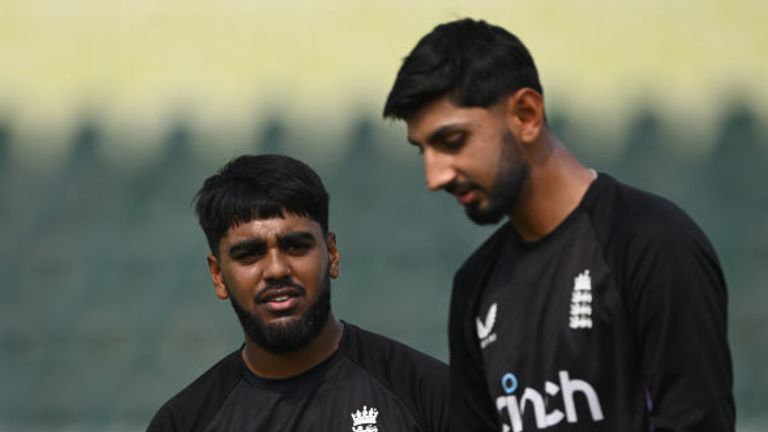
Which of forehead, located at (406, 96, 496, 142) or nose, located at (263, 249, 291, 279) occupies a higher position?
forehead, located at (406, 96, 496, 142)

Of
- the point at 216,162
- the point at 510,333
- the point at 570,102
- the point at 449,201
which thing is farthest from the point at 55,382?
the point at 510,333

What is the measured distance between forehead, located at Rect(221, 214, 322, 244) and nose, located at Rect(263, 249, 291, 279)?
50 mm

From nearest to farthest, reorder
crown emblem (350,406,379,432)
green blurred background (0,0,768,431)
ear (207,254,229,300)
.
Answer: crown emblem (350,406,379,432), ear (207,254,229,300), green blurred background (0,0,768,431)

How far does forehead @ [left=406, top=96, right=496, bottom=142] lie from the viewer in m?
3.78

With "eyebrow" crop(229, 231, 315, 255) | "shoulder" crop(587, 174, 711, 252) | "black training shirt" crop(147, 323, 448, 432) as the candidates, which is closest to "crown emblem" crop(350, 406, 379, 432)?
"black training shirt" crop(147, 323, 448, 432)

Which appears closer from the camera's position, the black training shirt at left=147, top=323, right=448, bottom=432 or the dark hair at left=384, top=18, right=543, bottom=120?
the dark hair at left=384, top=18, right=543, bottom=120

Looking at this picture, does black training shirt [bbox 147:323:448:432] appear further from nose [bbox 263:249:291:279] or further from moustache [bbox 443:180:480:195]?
moustache [bbox 443:180:480:195]

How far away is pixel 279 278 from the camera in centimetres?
485

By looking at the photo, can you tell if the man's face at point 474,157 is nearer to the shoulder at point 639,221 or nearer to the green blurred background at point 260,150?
the shoulder at point 639,221

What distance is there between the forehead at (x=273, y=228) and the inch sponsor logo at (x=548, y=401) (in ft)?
3.78

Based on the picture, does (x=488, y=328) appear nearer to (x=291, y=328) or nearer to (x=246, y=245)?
(x=291, y=328)

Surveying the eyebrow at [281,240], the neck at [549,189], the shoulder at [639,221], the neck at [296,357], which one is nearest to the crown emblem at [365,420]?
the neck at [296,357]

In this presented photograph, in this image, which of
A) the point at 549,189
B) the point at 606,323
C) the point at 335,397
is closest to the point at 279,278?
the point at 335,397

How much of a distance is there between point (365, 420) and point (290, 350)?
27 cm
